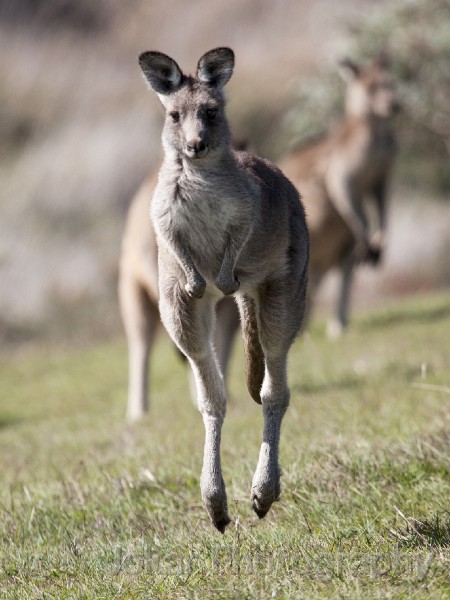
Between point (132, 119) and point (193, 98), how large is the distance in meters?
17.8

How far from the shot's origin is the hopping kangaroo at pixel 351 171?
1145 centimetres

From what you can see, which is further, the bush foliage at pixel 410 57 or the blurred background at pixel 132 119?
the blurred background at pixel 132 119

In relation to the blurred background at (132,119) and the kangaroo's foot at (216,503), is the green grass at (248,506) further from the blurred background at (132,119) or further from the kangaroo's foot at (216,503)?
the blurred background at (132,119)

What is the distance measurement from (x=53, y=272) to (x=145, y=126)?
182 inches

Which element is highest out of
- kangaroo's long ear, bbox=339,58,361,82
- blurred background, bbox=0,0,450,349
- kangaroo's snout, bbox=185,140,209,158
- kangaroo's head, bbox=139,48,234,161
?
kangaroo's head, bbox=139,48,234,161

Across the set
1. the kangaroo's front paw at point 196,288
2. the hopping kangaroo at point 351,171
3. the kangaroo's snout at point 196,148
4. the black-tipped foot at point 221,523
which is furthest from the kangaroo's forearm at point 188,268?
the hopping kangaroo at point 351,171

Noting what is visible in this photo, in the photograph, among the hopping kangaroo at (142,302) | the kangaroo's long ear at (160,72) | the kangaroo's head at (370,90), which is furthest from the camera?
Answer: the kangaroo's head at (370,90)

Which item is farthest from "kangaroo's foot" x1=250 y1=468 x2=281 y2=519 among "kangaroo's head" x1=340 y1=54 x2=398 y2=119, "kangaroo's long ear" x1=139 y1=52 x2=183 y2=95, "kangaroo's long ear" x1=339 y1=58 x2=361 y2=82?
"kangaroo's long ear" x1=339 y1=58 x2=361 y2=82

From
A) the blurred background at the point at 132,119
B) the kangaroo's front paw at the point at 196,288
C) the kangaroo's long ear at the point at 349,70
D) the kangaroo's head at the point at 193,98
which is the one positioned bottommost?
the blurred background at the point at 132,119

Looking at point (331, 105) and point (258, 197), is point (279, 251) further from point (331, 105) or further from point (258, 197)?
point (331, 105)

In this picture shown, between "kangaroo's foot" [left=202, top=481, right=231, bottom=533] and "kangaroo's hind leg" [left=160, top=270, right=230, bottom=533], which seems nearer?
"kangaroo's foot" [left=202, top=481, right=231, bottom=533]

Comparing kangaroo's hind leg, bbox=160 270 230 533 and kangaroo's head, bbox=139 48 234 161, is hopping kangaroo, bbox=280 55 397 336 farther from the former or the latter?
kangaroo's head, bbox=139 48 234 161

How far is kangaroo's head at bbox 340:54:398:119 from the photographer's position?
11.6 metres

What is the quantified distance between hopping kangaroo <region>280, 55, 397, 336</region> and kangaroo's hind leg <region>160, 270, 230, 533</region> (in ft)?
23.7
